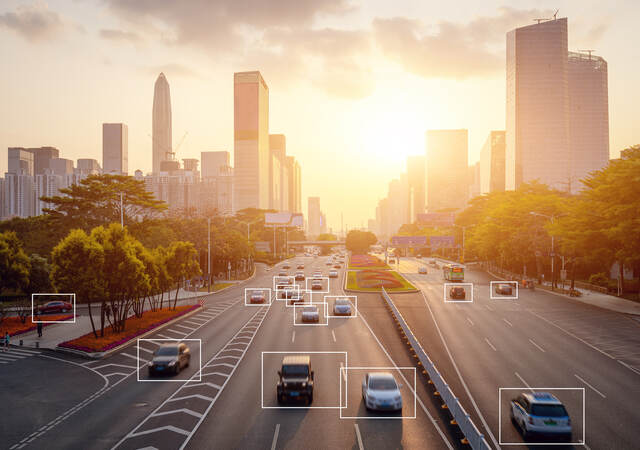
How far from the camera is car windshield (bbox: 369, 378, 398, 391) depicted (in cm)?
2097

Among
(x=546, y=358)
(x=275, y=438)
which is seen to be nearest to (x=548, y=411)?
(x=275, y=438)

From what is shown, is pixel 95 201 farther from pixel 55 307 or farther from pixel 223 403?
pixel 223 403

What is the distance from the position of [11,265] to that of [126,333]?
45.3 feet

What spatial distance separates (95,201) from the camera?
71.6m

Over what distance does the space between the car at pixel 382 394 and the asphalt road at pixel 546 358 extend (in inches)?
143

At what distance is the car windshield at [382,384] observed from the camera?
68.8 ft

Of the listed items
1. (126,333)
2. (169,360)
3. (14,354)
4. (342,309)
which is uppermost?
(169,360)

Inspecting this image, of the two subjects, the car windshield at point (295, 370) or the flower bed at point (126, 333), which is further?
the flower bed at point (126, 333)

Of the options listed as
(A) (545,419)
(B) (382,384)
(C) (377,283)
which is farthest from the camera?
(C) (377,283)

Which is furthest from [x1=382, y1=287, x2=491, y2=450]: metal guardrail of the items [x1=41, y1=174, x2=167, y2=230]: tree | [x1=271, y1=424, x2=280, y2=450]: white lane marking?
[x1=41, y1=174, x2=167, y2=230]: tree

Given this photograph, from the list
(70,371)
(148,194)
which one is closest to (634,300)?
(70,371)

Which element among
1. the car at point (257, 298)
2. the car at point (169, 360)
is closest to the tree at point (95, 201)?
the car at point (257, 298)

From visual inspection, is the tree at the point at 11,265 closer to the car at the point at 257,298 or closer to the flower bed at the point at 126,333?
the flower bed at the point at 126,333

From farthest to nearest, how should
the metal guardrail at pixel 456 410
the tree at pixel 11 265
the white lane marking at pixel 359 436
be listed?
the tree at pixel 11 265
the white lane marking at pixel 359 436
the metal guardrail at pixel 456 410
